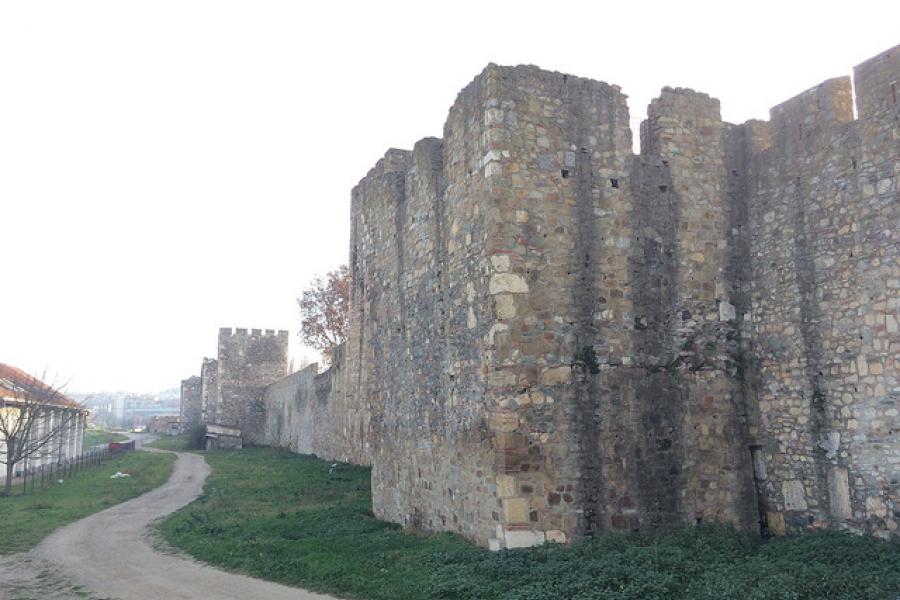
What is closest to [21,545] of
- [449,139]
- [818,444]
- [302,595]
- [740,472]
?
[302,595]

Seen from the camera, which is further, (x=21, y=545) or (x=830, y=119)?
(x=21, y=545)

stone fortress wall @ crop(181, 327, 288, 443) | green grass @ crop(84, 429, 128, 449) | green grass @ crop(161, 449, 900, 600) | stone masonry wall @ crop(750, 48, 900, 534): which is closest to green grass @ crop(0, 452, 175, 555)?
green grass @ crop(161, 449, 900, 600)

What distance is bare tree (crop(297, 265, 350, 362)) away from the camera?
3984cm

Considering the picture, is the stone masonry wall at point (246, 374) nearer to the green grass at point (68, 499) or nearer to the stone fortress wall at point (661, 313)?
the green grass at point (68, 499)

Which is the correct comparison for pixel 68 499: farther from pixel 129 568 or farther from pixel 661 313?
pixel 661 313

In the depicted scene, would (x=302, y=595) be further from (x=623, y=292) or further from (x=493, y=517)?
(x=623, y=292)

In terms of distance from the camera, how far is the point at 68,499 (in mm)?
19594

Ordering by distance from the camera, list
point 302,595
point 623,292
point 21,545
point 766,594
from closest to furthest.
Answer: point 766,594
point 302,595
point 623,292
point 21,545

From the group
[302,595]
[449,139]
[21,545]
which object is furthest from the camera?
[21,545]

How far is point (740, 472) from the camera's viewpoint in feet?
34.1

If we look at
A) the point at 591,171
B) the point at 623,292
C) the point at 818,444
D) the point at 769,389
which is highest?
the point at 591,171

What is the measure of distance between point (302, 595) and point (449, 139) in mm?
6967

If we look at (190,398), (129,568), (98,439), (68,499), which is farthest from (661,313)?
(190,398)

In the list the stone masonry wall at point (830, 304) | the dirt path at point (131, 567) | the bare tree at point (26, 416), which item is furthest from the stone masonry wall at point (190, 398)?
the stone masonry wall at point (830, 304)
